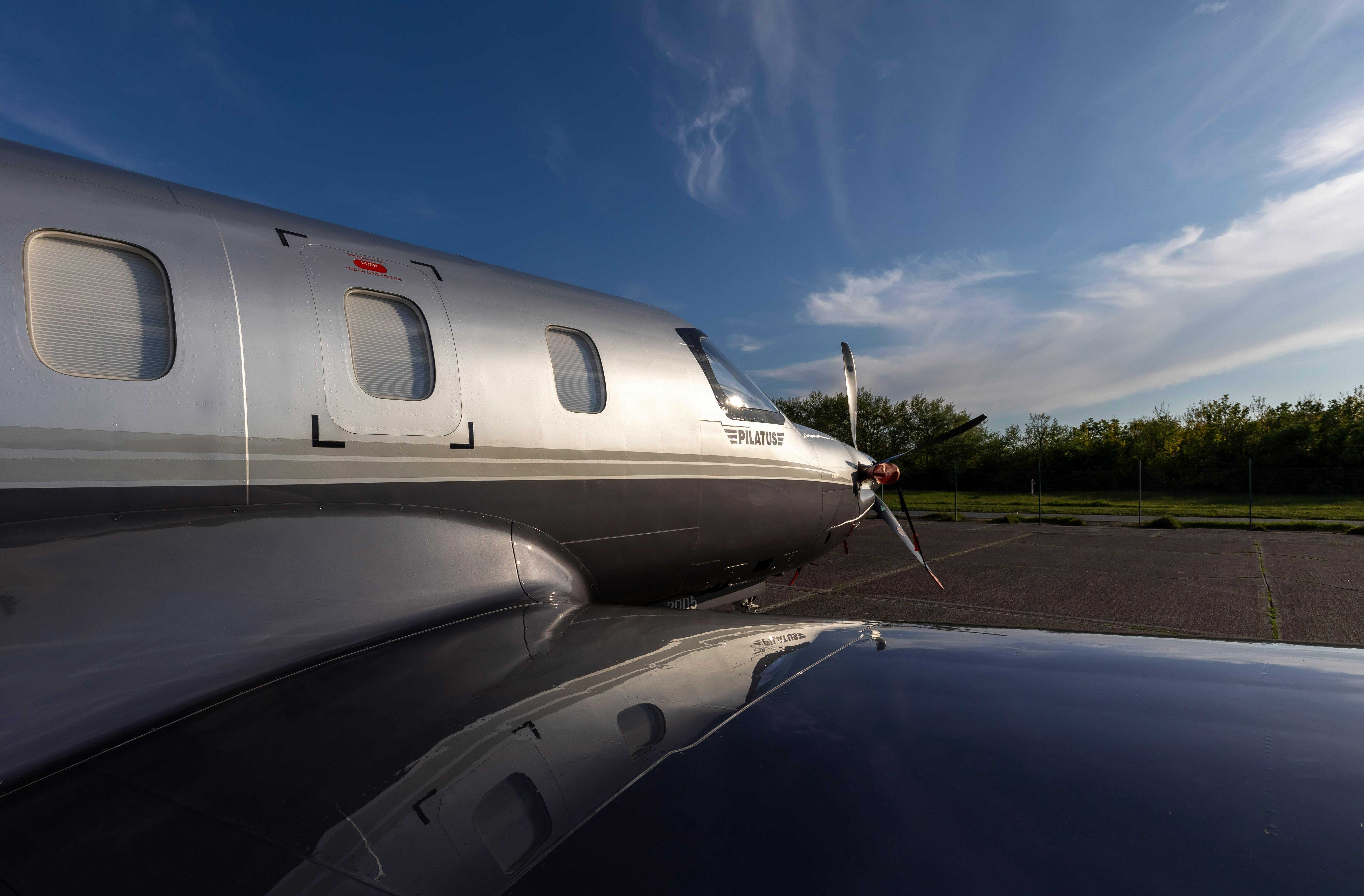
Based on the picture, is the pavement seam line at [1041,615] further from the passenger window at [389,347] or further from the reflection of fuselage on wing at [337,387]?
the passenger window at [389,347]

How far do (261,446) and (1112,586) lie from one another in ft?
38.0

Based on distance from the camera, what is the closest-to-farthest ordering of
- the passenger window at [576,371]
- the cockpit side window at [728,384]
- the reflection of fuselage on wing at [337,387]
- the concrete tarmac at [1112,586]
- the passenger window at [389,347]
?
the reflection of fuselage on wing at [337,387] → the passenger window at [389,347] → the passenger window at [576,371] → the cockpit side window at [728,384] → the concrete tarmac at [1112,586]

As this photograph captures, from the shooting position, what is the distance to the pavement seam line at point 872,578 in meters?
9.09

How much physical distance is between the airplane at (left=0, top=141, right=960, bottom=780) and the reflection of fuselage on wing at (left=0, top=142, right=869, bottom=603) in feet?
0.03

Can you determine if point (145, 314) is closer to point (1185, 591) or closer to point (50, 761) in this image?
point (50, 761)

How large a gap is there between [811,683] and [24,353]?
2.91 m

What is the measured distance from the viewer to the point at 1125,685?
1.81 m

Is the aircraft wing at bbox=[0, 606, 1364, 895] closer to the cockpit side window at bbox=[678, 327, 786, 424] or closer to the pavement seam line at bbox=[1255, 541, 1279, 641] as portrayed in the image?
the cockpit side window at bbox=[678, 327, 786, 424]

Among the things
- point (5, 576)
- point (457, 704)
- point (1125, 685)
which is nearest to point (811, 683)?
point (1125, 685)

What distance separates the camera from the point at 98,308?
7.81 feet

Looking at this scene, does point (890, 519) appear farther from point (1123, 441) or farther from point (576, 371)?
point (1123, 441)

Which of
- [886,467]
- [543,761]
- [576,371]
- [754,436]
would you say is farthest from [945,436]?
[543,761]

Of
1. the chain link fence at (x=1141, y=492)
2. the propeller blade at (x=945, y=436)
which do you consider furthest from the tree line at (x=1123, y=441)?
the propeller blade at (x=945, y=436)

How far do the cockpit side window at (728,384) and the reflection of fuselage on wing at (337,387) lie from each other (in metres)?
0.04
